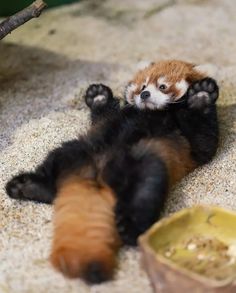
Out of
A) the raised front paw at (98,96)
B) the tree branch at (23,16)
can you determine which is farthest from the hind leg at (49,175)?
the tree branch at (23,16)

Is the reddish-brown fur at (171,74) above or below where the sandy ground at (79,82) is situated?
above

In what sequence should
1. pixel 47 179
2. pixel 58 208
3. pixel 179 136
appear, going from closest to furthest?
pixel 58 208, pixel 47 179, pixel 179 136

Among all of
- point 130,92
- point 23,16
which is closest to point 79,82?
point 23,16

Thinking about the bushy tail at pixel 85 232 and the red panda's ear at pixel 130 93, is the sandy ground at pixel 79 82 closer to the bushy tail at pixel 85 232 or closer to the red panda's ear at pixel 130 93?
the bushy tail at pixel 85 232

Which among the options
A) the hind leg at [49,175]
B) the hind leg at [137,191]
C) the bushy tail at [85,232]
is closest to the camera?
the bushy tail at [85,232]

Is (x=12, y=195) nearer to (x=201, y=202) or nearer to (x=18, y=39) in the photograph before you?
(x=201, y=202)

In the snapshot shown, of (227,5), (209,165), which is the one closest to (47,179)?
(209,165)
